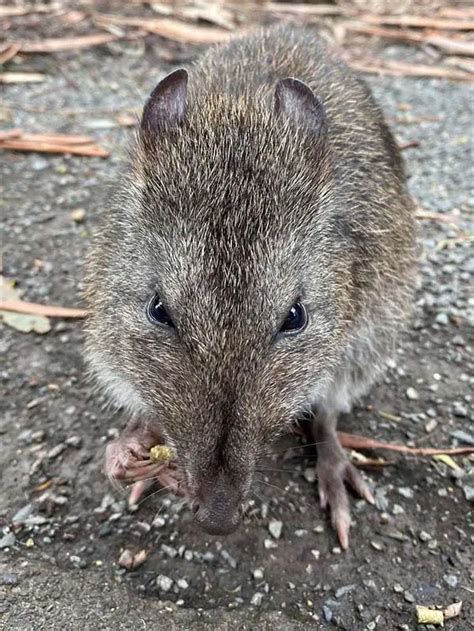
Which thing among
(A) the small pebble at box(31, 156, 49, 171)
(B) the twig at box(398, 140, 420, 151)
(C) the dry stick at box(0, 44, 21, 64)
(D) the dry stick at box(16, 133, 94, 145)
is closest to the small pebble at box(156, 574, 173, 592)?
(A) the small pebble at box(31, 156, 49, 171)

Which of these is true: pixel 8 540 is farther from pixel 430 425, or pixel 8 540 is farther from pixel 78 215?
pixel 78 215

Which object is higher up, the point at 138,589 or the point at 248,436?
the point at 248,436

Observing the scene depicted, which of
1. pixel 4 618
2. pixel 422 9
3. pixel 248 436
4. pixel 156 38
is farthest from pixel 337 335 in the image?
pixel 422 9

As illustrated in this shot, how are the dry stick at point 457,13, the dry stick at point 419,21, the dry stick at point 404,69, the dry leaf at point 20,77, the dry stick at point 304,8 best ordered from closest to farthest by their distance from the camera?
the dry leaf at point 20,77
the dry stick at point 404,69
the dry stick at point 419,21
the dry stick at point 457,13
the dry stick at point 304,8

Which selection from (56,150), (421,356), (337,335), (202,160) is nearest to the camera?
(202,160)

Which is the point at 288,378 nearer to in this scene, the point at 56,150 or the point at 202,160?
the point at 202,160

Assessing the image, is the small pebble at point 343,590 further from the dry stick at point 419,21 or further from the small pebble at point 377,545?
the dry stick at point 419,21

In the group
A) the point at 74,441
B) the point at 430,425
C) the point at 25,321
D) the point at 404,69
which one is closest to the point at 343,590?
the point at 430,425

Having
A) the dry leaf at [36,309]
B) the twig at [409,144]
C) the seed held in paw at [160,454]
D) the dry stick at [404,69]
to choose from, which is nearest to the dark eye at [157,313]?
the seed held in paw at [160,454]
